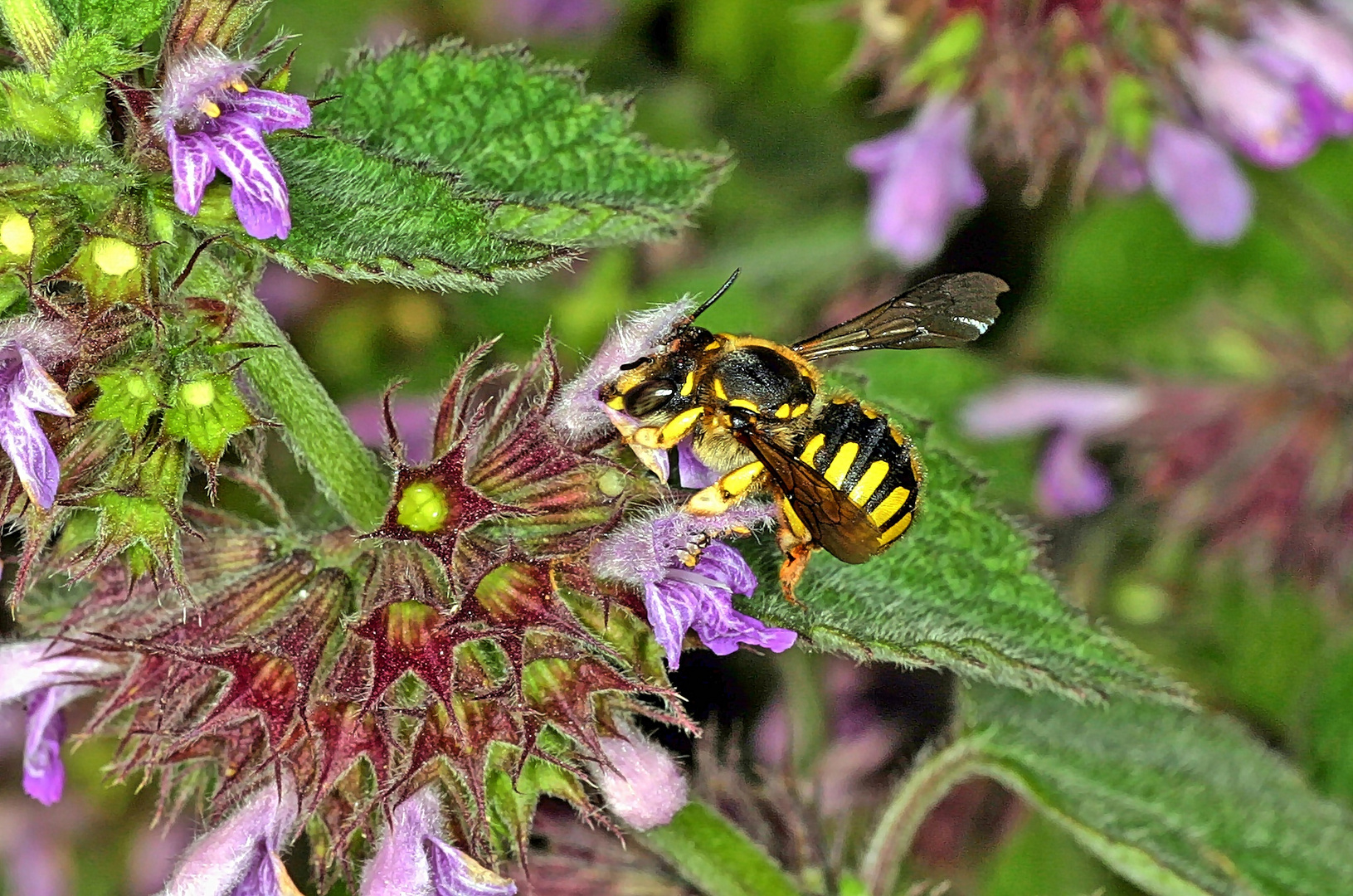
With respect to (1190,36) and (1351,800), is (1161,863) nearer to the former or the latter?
(1351,800)

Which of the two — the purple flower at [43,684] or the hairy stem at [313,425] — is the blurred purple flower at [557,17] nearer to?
the hairy stem at [313,425]

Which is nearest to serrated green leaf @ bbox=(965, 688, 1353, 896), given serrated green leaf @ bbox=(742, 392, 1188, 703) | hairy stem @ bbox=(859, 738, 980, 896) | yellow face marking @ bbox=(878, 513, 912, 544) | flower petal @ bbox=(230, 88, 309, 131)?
hairy stem @ bbox=(859, 738, 980, 896)

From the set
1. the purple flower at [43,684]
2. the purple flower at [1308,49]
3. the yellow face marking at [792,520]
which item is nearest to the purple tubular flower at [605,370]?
the yellow face marking at [792,520]

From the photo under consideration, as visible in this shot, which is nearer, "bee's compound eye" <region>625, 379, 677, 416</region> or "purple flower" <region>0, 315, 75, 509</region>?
"purple flower" <region>0, 315, 75, 509</region>

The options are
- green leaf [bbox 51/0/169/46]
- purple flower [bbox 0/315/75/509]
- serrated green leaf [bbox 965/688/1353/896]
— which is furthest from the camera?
serrated green leaf [bbox 965/688/1353/896]

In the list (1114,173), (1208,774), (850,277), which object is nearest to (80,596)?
(1208,774)

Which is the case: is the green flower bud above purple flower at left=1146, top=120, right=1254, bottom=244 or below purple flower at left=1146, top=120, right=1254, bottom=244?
above

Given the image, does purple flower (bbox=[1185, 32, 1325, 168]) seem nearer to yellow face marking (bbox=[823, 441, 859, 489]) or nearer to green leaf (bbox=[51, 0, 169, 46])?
yellow face marking (bbox=[823, 441, 859, 489])
